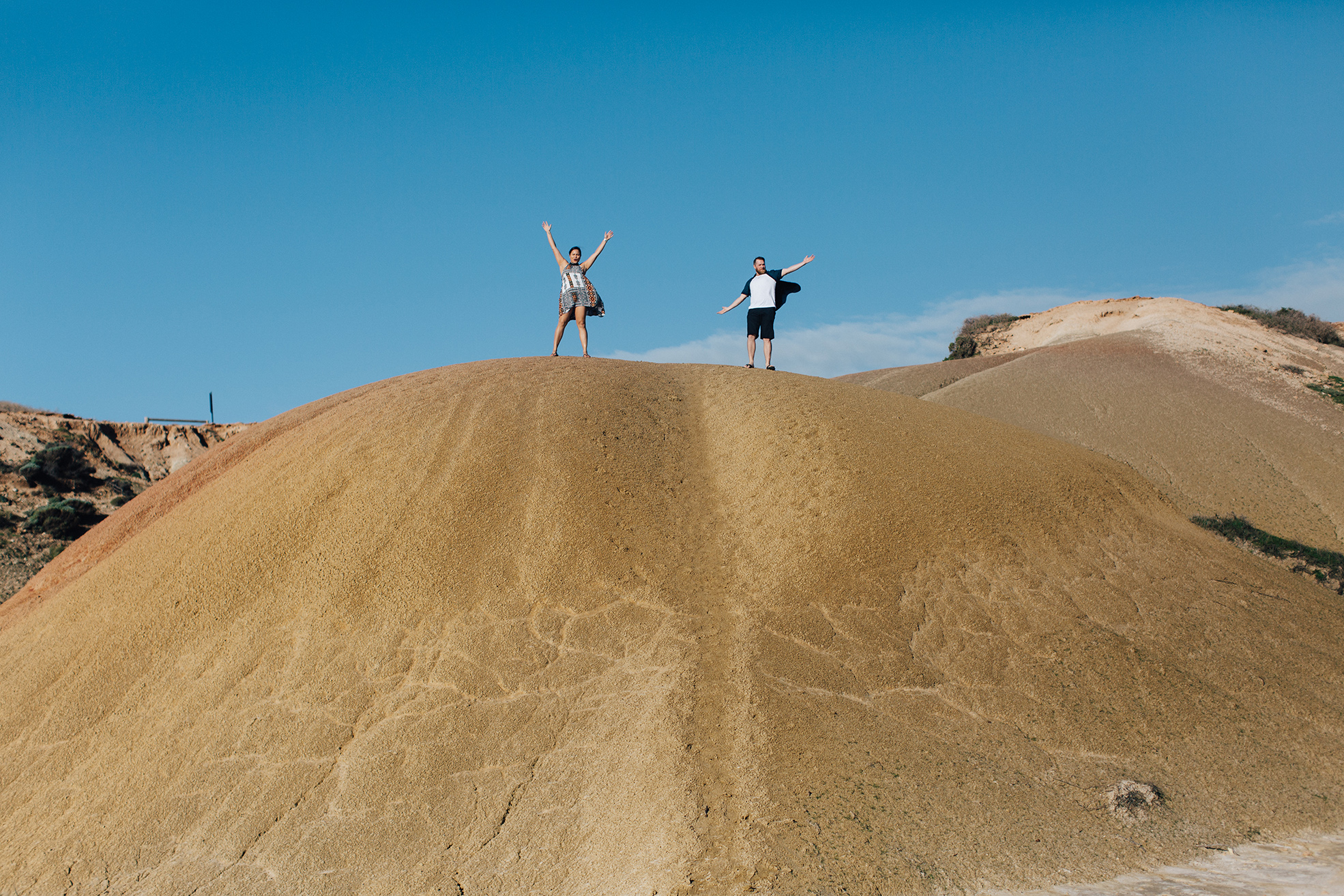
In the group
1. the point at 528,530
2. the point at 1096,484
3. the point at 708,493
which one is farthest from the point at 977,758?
the point at 1096,484

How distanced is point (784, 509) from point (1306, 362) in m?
25.2

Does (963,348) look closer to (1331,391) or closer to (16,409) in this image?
(1331,391)

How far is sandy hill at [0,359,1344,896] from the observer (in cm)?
622

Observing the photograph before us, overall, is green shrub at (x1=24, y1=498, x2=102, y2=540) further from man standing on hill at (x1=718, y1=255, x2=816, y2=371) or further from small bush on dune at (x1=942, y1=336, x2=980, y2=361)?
small bush on dune at (x1=942, y1=336, x2=980, y2=361)

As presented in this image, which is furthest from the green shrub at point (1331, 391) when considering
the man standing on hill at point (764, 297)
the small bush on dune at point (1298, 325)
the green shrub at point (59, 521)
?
the green shrub at point (59, 521)

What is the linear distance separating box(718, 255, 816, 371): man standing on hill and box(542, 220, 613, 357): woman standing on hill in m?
2.16

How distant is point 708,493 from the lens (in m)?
10.1

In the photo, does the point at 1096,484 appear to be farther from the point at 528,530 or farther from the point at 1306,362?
the point at 1306,362

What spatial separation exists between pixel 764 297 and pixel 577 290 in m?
3.08

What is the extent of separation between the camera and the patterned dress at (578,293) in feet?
42.4

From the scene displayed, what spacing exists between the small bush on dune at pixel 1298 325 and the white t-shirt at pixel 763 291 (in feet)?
96.3

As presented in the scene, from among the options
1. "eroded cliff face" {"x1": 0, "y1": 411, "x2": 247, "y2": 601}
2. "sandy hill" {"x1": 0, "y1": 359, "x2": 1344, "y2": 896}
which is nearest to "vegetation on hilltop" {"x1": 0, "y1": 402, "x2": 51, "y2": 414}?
"eroded cliff face" {"x1": 0, "y1": 411, "x2": 247, "y2": 601}

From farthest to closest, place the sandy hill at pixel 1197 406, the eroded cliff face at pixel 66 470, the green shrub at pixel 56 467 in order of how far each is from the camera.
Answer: the green shrub at pixel 56 467 < the eroded cliff face at pixel 66 470 < the sandy hill at pixel 1197 406

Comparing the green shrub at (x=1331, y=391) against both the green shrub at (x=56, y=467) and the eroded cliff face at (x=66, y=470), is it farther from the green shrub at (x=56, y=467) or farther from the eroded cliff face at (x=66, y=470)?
the green shrub at (x=56, y=467)
